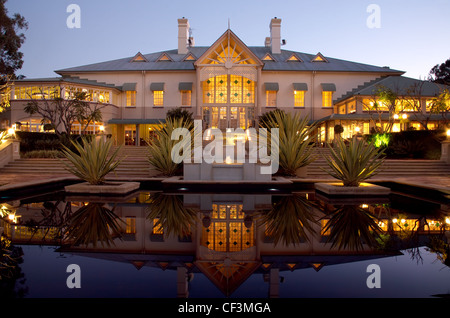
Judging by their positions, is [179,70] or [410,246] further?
[179,70]

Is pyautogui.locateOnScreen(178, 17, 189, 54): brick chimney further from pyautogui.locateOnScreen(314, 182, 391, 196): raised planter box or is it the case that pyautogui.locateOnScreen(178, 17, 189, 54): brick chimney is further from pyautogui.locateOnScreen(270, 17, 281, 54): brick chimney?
pyautogui.locateOnScreen(314, 182, 391, 196): raised planter box

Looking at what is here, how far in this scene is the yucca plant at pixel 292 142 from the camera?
13945 millimetres

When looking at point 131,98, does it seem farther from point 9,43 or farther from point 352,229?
point 352,229

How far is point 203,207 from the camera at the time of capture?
8.23m

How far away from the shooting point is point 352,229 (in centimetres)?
593

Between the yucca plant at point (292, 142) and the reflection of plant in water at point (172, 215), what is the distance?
6224mm

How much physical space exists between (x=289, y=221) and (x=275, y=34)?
29.9 meters

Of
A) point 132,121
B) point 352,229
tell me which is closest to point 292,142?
point 352,229

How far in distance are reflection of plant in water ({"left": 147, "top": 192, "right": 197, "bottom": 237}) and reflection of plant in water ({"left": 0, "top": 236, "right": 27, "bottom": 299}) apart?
229 cm

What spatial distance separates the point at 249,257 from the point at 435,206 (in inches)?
268

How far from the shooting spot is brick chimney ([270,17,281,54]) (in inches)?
1275

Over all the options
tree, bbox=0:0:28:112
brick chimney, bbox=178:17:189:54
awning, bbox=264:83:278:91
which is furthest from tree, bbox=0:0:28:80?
awning, bbox=264:83:278:91
